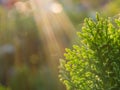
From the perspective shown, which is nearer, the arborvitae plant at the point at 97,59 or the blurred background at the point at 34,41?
the arborvitae plant at the point at 97,59

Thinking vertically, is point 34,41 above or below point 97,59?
above

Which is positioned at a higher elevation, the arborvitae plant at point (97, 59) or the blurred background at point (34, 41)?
the blurred background at point (34, 41)

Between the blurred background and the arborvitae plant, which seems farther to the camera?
the blurred background

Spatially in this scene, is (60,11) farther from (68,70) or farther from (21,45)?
(68,70)

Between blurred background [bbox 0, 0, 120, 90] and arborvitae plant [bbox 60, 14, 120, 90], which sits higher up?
blurred background [bbox 0, 0, 120, 90]

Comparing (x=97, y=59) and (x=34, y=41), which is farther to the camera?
(x=34, y=41)
